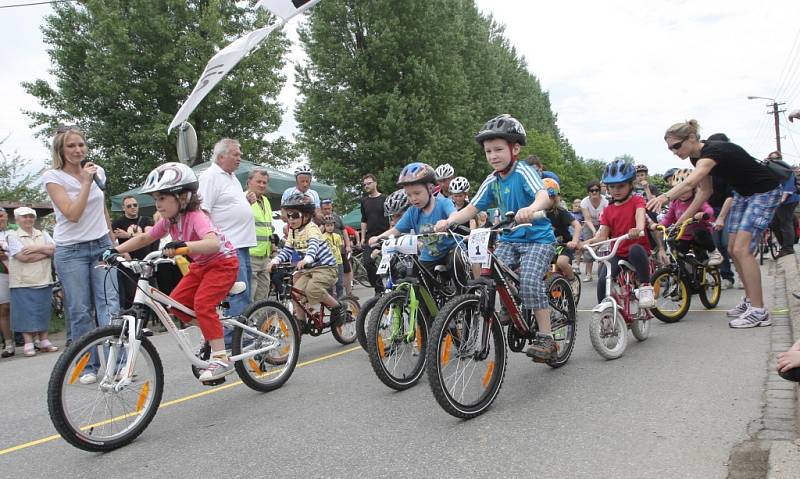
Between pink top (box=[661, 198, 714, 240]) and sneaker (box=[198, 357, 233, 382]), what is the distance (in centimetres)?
636

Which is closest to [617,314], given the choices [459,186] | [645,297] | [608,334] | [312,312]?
[608,334]

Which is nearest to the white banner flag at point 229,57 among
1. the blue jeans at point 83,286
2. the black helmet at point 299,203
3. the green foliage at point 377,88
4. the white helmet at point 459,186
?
the black helmet at point 299,203

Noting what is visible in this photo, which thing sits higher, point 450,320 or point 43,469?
point 450,320

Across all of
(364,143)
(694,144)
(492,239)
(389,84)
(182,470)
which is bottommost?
(182,470)

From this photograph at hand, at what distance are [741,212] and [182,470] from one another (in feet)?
19.6

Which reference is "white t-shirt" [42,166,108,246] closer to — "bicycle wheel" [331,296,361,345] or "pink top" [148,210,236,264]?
"pink top" [148,210,236,264]

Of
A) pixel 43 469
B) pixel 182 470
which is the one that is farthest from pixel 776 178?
pixel 43 469

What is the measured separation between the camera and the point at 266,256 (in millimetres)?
7645

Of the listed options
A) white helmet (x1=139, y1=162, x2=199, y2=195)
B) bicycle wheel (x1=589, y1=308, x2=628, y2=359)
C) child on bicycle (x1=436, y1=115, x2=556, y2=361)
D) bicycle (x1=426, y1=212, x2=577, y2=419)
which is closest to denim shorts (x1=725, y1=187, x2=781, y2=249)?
bicycle wheel (x1=589, y1=308, x2=628, y2=359)

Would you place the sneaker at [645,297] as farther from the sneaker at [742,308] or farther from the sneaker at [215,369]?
the sneaker at [215,369]

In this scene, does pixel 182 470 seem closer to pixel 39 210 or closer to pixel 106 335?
pixel 106 335

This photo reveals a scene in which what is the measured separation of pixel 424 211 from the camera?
5.77 m

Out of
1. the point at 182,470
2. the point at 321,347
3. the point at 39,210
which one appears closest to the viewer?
the point at 182,470

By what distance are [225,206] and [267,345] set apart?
1802 millimetres
